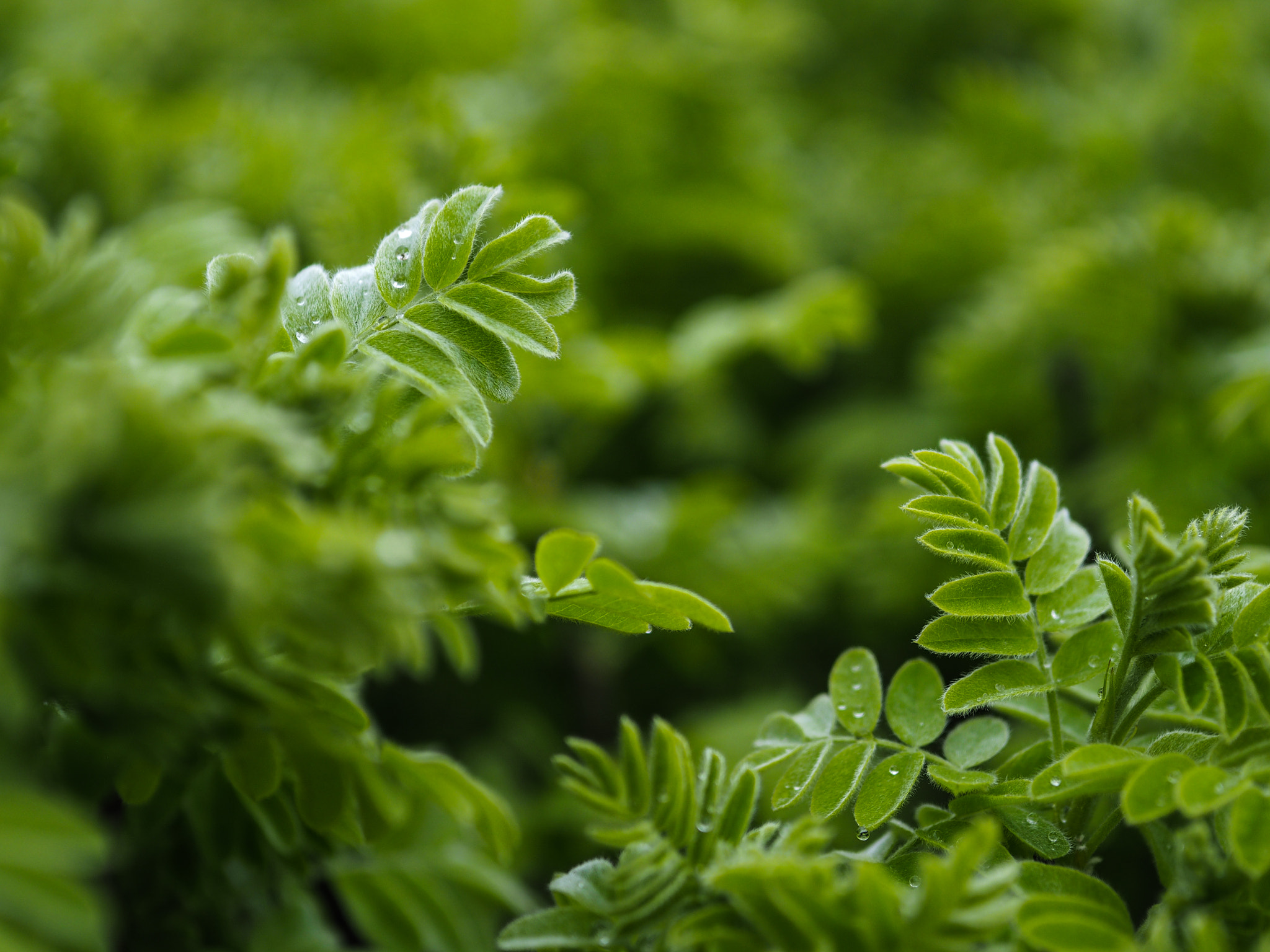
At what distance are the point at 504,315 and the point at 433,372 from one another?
63mm

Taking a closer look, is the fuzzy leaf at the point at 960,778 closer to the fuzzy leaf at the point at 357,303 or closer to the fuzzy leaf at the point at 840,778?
the fuzzy leaf at the point at 840,778

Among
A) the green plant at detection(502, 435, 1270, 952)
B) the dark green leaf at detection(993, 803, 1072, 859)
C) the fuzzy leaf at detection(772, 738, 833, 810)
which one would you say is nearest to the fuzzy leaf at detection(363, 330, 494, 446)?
the green plant at detection(502, 435, 1270, 952)

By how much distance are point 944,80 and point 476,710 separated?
6.94ft

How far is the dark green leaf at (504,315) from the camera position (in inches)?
26.3

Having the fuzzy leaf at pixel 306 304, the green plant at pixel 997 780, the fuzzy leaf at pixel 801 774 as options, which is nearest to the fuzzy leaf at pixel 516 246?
the fuzzy leaf at pixel 306 304

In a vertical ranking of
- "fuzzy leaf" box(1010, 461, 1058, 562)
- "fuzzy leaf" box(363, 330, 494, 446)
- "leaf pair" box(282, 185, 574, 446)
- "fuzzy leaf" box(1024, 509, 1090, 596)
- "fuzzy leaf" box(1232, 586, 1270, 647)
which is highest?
"leaf pair" box(282, 185, 574, 446)

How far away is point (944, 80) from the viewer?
2.73 meters

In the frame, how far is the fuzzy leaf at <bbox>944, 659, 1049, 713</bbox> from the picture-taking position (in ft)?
2.27

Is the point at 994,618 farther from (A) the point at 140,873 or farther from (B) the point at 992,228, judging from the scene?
(B) the point at 992,228

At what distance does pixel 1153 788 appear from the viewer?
1.91 feet

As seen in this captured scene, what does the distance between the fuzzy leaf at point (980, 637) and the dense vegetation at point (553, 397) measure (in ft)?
0.12

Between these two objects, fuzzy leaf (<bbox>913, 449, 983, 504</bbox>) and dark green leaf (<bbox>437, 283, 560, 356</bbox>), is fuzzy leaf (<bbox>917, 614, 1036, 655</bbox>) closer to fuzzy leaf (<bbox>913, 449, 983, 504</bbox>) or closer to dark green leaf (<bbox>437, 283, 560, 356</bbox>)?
fuzzy leaf (<bbox>913, 449, 983, 504</bbox>)

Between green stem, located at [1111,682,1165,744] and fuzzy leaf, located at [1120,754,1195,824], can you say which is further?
green stem, located at [1111,682,1165,744]

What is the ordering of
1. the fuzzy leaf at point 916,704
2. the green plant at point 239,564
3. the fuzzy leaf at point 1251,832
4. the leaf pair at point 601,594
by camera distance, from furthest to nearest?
the fuzzy leaf at point 916,704 → the leaf pair at point 601,594 → the fuzzy leaf at point 1251,832 → the green plant at point 239,564
